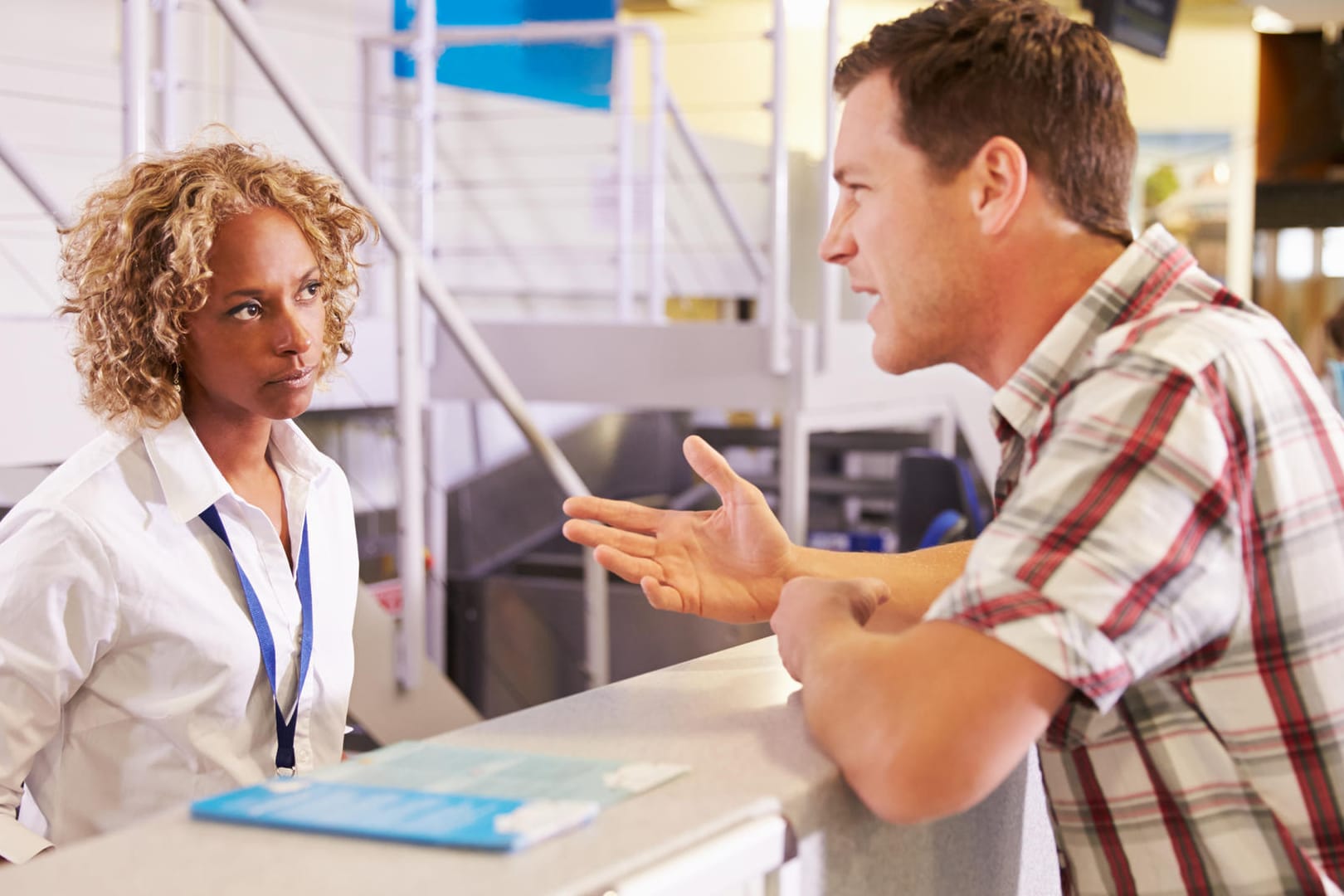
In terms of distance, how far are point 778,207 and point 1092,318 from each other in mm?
2804

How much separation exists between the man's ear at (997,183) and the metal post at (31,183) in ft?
6.20

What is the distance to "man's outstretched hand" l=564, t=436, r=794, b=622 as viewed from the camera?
131cm

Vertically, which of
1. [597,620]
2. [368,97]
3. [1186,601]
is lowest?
[597,620]

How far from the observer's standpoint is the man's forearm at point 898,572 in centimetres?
129

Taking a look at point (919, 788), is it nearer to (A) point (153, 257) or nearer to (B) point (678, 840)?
(B) point (678, 840)

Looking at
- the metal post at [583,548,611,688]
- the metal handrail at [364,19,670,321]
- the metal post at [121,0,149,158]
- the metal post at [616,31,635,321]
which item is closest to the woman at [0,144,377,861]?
the metal post at [121,0,149,158]

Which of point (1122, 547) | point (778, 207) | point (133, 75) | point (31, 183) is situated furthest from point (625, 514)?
point (778, 207)

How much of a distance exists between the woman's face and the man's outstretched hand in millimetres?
392

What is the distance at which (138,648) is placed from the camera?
1368mm

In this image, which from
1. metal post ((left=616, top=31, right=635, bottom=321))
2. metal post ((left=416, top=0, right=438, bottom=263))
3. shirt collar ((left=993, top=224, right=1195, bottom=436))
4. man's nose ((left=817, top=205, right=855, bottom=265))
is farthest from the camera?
metal post ((left=616, top=31, right=635, bottom=321))

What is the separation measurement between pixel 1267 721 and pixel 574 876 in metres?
0.50

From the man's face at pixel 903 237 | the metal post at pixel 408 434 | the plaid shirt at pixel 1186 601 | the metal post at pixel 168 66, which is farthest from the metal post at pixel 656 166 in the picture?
the plaid shirt at pixel 1186 601

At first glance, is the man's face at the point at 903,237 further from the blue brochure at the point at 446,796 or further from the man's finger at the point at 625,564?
the blue brochure at the point at 446,796

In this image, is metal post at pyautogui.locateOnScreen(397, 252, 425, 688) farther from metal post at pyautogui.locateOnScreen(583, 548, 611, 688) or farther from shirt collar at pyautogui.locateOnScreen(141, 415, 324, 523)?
shirt collar at pyautogui.locateOnScreen(141, 415, 324, 523)
